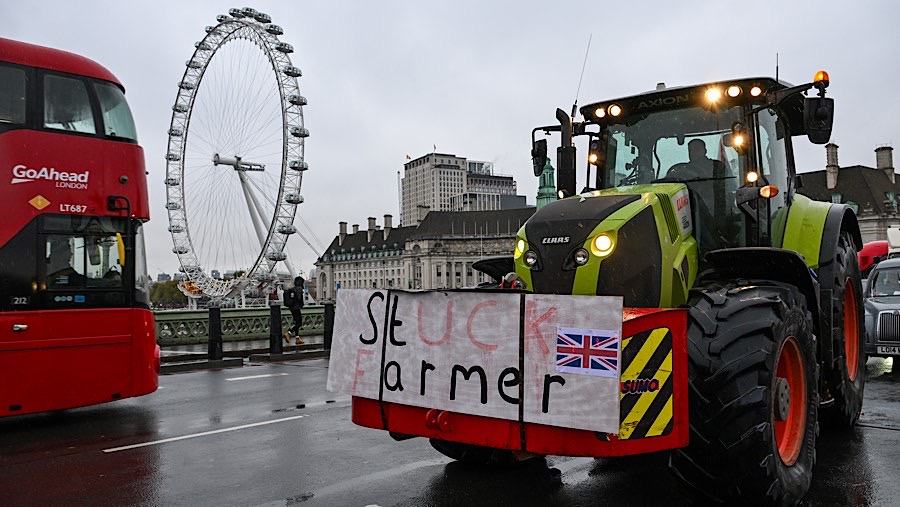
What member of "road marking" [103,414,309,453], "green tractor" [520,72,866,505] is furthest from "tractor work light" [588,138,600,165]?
"road marking" [103,414,309,453]

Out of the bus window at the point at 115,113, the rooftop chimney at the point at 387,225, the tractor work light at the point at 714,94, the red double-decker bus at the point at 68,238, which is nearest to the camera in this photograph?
the tractor work light at the point at 714,94

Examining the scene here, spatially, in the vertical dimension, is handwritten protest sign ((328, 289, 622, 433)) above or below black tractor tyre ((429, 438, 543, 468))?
above

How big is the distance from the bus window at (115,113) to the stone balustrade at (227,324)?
1168 centimetres

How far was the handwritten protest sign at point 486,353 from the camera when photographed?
14.1 ft

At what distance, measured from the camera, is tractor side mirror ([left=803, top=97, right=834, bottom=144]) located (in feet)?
19.4

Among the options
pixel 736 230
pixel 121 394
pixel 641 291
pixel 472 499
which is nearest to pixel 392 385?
pixel 472 499

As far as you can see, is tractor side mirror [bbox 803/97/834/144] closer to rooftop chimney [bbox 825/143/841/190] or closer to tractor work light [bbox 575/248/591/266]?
tractor work light [bbox 575/248/591/266]

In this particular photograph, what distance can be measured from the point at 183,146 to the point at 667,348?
49.9m

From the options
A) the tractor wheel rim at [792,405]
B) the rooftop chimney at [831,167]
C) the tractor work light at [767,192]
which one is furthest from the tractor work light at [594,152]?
the rooftop chimney at [831,167]

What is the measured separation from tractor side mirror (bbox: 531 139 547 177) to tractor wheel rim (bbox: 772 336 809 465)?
2819 mm

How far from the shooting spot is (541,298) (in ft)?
14.7

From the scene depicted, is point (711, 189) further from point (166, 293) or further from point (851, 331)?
point (166, 293)

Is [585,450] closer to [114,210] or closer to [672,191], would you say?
[672,191]

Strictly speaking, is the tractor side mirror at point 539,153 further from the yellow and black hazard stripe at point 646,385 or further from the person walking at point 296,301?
the person walking at point 296,301
